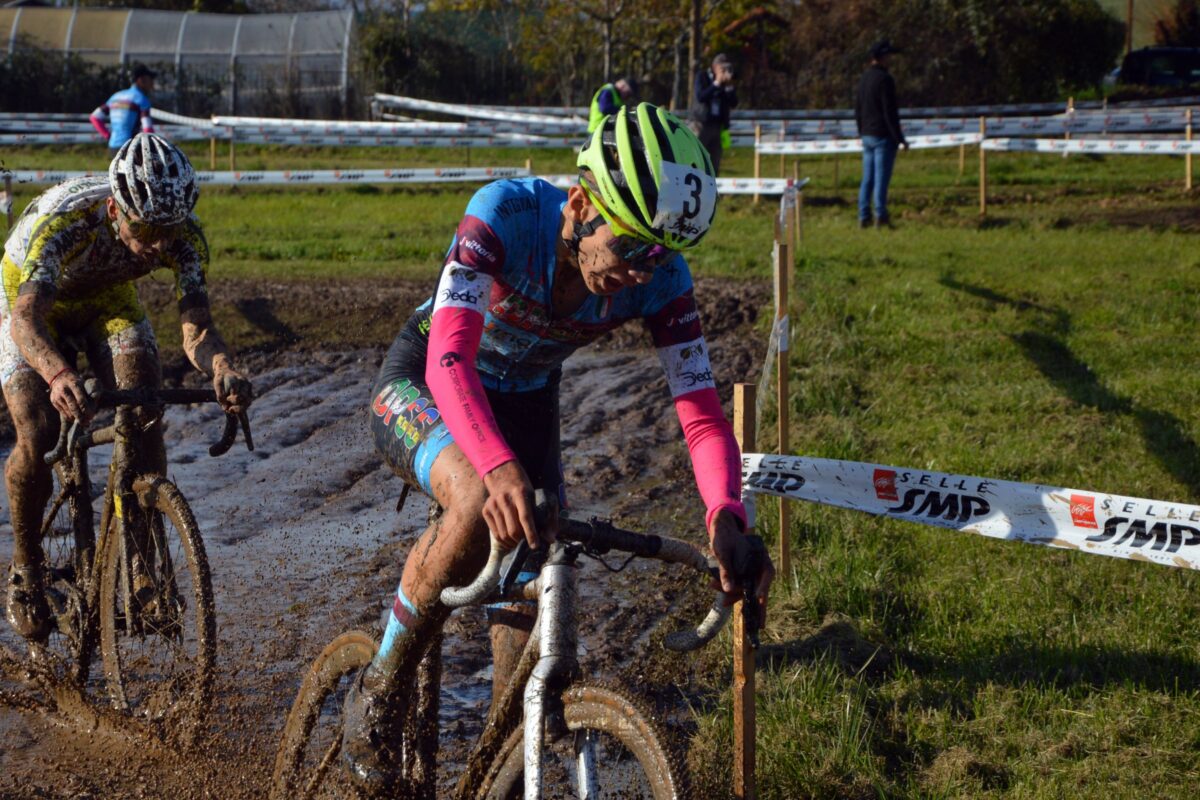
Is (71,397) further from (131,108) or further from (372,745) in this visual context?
(131,108)

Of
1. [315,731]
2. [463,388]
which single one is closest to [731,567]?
[463,388]

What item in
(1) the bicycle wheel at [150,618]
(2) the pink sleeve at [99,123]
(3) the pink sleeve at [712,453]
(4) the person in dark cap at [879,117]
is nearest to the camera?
(3) the pink sleeve at [712,453]

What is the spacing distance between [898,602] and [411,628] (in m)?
2.76

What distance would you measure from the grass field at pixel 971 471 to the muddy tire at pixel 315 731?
4.04ft

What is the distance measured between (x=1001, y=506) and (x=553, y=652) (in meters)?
1.99

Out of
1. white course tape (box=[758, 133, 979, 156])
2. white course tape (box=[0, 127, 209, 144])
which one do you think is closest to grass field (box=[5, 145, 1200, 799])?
white course tape (box=[758, 133, 979, 156])

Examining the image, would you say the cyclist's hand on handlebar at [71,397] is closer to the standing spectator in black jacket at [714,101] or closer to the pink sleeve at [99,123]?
the standing spectator in black jacket at [714,101]

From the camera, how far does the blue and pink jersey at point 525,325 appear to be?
3186 millimetres

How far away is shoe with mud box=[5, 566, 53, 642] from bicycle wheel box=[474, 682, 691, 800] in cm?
310

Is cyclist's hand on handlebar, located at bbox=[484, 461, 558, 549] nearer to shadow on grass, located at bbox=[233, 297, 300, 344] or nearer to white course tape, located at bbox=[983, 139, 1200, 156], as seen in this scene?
shadow on grass, located at bbox=[233, 297, 300, 344]

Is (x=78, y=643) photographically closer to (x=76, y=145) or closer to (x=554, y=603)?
(x=554, y=603)

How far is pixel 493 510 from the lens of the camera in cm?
289

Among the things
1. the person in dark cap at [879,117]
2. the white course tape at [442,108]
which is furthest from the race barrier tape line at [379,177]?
the white course tape at [442,108]

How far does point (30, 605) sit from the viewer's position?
18.3ft
